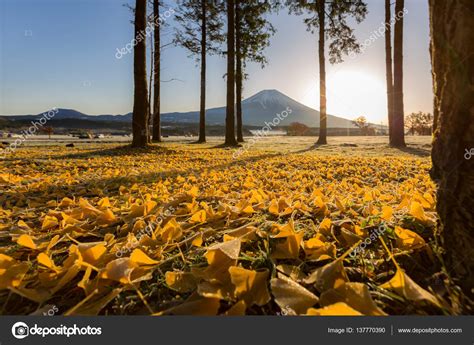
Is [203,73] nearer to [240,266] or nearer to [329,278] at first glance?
[240,266]

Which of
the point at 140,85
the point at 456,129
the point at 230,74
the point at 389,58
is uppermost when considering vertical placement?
the point at 389,58

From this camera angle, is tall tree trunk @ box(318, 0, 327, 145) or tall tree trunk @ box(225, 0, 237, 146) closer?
tall tree trunk @ box(225, 0, 237, 146)

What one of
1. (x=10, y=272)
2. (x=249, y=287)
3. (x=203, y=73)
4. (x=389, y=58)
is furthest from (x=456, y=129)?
(x=203, y=73)

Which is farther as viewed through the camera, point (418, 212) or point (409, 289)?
point (418, 212)

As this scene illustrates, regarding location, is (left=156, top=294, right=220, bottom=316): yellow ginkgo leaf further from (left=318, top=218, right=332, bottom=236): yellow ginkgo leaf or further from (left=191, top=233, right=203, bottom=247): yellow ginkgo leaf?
(left=318, top=218, right=332, bottom=236): yellow ginkgo leaf

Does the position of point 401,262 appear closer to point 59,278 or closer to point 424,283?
point 424,283

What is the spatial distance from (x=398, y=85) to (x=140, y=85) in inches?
380

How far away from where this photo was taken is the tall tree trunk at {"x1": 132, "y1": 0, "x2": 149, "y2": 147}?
832 centimetres

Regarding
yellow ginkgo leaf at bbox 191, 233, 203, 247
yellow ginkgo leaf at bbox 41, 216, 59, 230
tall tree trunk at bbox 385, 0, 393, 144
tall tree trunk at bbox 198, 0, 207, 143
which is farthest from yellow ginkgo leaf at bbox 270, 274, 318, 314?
tall tree trunk at bbox 198, 0, 207, 143

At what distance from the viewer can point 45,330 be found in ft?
2.50

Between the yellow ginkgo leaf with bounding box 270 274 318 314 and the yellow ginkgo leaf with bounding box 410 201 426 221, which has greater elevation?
the yellow ginkgo leaf with bounding box 410 201 426 221

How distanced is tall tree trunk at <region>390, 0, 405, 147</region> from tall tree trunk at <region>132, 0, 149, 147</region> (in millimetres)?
9170

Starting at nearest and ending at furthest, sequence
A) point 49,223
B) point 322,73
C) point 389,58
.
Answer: point 49,223 < point 389,58 < point 322,73

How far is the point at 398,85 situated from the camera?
39.4ft
